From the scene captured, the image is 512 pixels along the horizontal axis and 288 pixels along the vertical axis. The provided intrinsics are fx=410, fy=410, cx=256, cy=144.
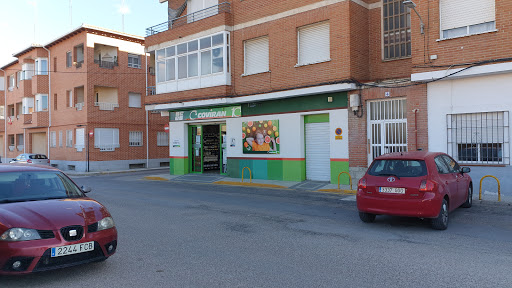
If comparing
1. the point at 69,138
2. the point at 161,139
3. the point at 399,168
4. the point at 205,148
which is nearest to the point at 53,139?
the point at 69,138

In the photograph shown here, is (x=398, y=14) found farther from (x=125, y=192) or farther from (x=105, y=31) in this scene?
(x=105, y=31)

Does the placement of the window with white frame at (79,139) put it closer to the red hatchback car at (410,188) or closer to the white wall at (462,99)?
the white wall at (462,99)

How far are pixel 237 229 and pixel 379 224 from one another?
3.04 metres

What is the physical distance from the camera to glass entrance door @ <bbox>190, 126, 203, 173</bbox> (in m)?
22.5

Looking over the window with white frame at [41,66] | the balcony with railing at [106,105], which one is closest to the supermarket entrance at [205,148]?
the balcony with railing at [106,105]

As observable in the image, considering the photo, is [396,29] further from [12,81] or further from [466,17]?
[12,81]

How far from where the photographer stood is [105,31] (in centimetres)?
3088

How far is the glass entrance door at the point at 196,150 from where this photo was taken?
2247 cm

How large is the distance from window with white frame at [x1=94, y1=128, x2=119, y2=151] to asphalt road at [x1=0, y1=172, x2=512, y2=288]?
2102 cm

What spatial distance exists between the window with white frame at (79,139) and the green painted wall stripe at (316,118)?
19.9 meters

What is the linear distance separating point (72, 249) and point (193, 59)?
16.4 meters

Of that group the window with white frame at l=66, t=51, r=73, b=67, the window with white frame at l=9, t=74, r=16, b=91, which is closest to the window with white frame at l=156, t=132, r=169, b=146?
the window with white frame at l=66, t=51, r=73, b=67

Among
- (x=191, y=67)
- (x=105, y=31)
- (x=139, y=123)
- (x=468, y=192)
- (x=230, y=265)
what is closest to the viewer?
(x=230, y=265)

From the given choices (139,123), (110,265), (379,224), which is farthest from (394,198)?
(139,123)
